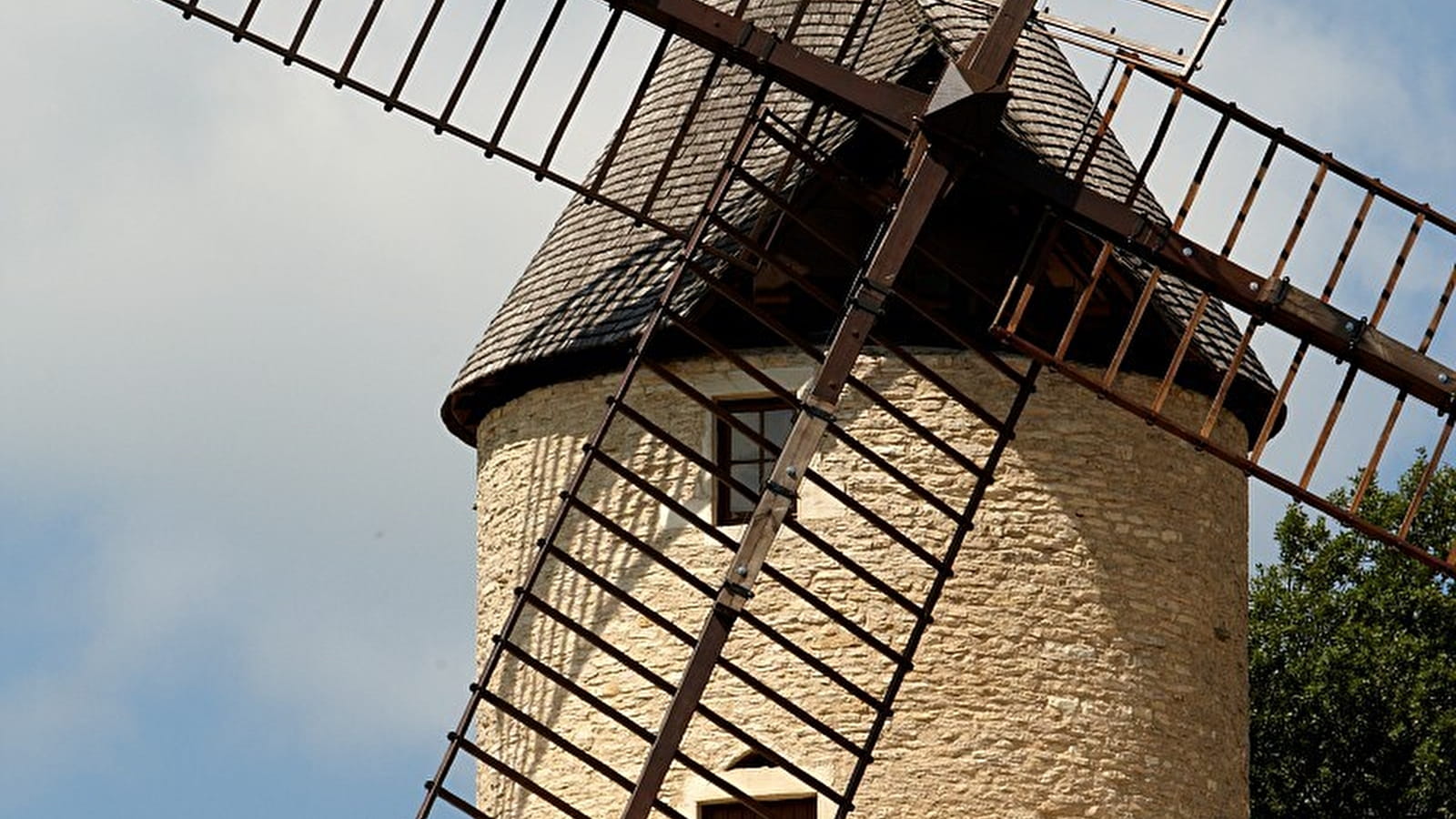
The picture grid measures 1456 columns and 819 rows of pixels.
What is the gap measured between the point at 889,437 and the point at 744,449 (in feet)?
2.07

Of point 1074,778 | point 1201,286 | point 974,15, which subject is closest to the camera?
point 1201,286

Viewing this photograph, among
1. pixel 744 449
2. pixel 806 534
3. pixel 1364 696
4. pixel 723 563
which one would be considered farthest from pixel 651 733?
pixel 1364 696

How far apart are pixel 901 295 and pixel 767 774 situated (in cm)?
208

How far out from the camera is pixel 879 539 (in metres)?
11.8

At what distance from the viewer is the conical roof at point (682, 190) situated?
12289 mm

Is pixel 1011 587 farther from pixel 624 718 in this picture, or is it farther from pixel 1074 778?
pixel 624 718

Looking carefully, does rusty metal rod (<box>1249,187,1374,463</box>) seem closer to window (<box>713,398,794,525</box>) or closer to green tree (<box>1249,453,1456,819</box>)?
window (<box>713,398,794,525</box>)

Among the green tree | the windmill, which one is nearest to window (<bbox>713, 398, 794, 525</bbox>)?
the windmill

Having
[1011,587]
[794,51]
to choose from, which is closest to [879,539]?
[1011,587]

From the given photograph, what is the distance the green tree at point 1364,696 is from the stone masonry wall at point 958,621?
27.3ft

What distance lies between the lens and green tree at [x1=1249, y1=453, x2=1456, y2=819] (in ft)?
66.5

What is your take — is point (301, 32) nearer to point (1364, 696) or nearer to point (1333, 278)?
point (1333, 278)

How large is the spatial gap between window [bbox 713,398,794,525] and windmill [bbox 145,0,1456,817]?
0.01m

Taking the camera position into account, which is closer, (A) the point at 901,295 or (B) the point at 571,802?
(A) the point at 901,295
